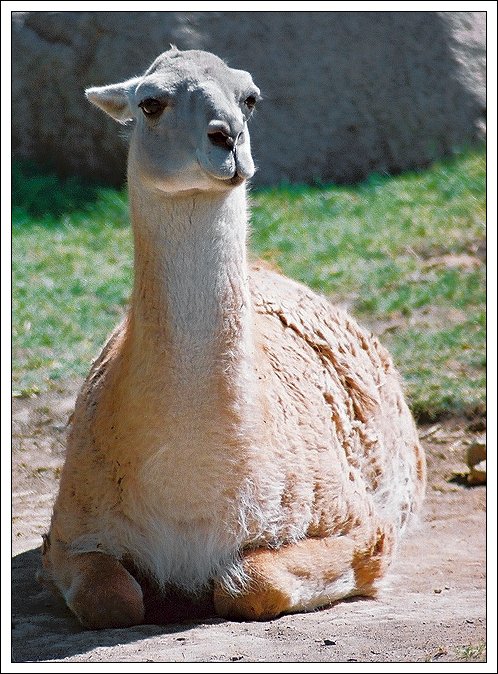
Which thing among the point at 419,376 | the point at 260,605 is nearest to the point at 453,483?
the point at 419,376

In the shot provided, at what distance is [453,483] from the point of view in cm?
784

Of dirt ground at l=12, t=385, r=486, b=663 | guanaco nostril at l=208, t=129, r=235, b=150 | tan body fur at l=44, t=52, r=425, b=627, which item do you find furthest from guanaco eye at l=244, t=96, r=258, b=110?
dirt ground at l=12, t=385, r=486, b=663

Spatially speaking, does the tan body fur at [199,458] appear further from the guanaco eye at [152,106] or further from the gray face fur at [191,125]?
the guanaco eye at [152,106]

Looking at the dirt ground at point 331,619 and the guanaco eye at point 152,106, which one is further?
the guanaco eye at point 152,106

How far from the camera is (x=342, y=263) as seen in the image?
36.5ft

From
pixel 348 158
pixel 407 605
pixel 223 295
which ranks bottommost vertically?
pixel 407 605

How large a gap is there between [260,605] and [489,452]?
2728mm

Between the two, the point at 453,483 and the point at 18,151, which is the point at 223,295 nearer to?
the point at 453,483

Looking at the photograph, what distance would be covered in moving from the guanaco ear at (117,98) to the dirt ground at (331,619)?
216cm

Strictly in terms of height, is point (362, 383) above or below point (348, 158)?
below

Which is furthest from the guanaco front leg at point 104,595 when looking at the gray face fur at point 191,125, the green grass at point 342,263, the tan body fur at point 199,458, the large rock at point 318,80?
the large rock at point 318,80

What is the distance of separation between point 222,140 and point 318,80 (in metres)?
8.73

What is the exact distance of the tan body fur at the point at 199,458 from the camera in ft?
16.2

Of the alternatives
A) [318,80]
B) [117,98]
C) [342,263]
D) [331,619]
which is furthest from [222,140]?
[318,80]
